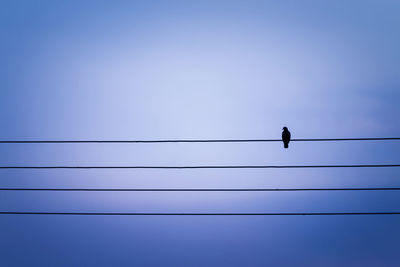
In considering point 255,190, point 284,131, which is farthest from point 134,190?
point 284,131

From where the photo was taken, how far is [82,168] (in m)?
7.46

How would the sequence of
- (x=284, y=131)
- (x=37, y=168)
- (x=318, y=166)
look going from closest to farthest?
1. (x=318, y=166)
2. (x=37, y=168)
3. (x=284, y=131)

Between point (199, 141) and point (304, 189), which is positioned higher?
point (199, 141)

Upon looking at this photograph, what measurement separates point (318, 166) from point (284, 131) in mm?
4044

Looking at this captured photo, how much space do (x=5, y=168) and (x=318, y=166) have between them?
454 cm

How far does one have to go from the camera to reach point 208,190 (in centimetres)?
744

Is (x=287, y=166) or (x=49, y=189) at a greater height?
(x=287, y=166)

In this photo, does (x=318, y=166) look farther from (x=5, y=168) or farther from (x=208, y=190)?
(x=5, y=168)

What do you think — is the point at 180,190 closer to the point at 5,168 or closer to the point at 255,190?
the point at 255,190

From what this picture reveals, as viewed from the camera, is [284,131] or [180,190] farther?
[284,131]

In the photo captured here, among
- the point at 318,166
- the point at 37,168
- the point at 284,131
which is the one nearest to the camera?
the point at 318,166

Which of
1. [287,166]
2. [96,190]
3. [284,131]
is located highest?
[284,131]

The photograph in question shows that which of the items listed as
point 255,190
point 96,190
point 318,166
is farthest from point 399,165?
point 96,190

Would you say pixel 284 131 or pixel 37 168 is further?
pixel 284 131
